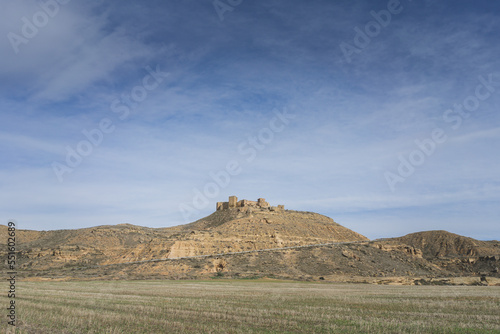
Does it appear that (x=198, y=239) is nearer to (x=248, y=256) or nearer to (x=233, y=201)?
(x=248, y=256)

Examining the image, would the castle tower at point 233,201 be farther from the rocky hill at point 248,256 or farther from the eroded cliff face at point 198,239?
the rocky hill at point 248,256

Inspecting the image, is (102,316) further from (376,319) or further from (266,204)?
(266,204)

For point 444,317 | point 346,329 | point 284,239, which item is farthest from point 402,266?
point 346,329

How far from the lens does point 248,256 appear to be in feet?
273

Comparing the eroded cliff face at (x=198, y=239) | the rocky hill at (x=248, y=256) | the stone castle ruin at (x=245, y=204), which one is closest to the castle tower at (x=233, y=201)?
the stone castle ruin at (x=245, y=204)

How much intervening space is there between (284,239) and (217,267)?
84.8 feet

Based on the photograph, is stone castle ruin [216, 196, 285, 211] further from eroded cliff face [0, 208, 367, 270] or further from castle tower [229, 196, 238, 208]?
eroded cliff face [0, 208, 367, 270]

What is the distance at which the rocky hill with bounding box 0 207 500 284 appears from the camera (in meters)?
73.2

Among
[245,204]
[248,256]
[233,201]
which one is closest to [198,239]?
[248,256]

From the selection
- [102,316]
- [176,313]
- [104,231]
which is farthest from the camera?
[104,231]

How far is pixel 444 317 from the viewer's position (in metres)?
19.8

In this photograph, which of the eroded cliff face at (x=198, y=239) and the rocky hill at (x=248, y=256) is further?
the eroded cliff face at (x=198, y=239)

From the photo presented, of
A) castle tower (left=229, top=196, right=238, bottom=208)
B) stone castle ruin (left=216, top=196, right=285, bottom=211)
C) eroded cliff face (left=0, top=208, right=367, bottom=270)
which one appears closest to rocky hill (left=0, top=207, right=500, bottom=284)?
eroded cliff face (left=0, top=208, right=367, bottom=270)

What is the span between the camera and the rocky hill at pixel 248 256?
240 feet
